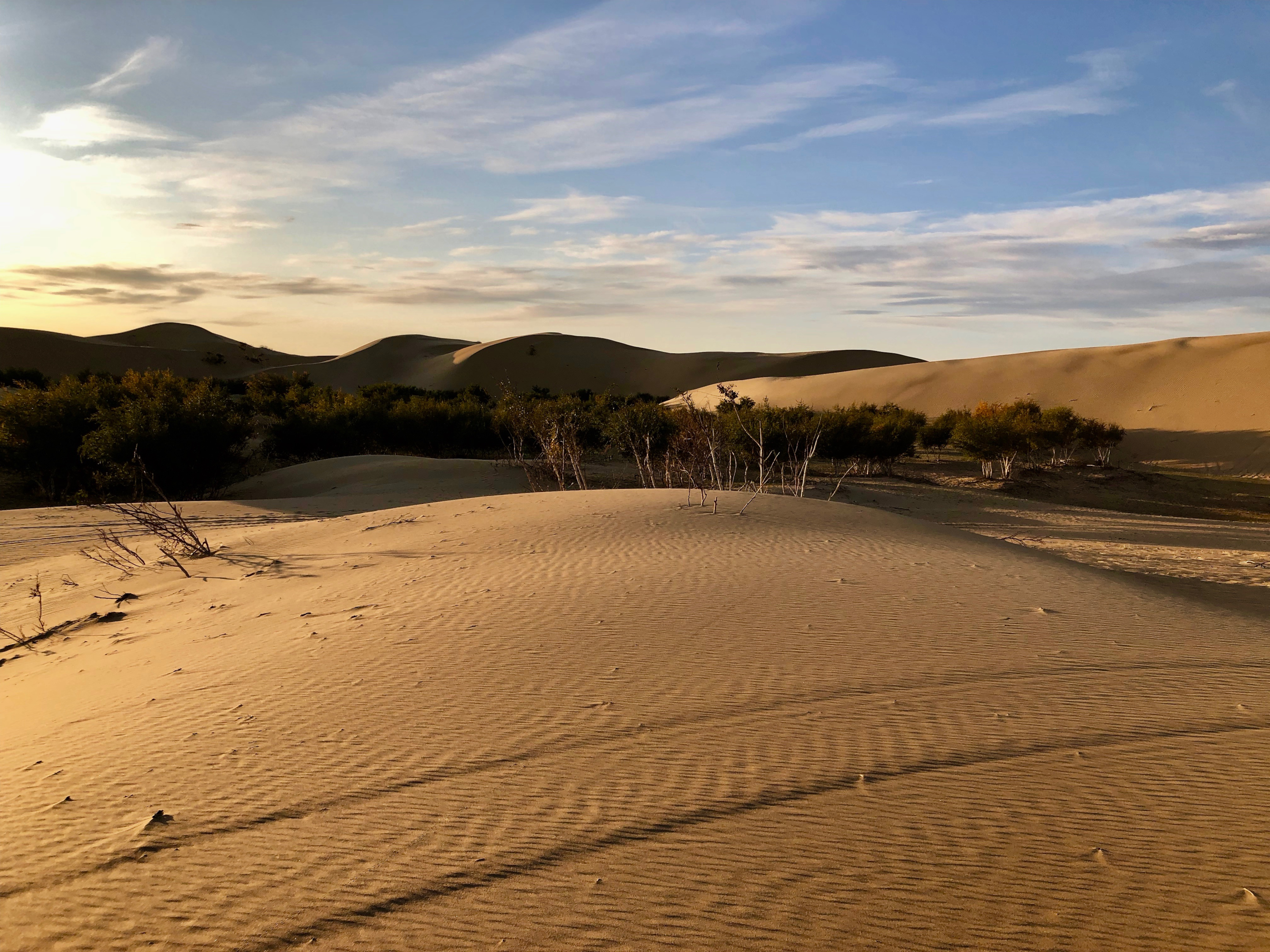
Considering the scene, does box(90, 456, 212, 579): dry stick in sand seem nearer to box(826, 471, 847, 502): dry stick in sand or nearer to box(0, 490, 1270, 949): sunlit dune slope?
box(0, 490, 1270, 949): sunlit dune slope

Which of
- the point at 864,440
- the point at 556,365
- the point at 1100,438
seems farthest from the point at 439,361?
the point at 1100,438

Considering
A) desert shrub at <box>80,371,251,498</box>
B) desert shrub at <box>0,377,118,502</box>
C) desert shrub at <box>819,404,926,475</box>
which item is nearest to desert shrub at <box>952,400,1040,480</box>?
desert shrub at <box>819,404,926,475</box>

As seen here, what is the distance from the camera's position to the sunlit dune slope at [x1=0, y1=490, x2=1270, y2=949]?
102 inches

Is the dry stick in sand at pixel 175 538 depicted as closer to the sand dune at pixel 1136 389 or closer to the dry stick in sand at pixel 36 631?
the dry stick in sand at pixel 36 631

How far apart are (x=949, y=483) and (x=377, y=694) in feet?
94.5

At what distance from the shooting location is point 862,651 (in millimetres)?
5125

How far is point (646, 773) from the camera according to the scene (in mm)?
3467

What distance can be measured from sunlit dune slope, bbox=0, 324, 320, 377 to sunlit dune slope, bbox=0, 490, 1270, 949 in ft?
254

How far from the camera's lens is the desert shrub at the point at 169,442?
1886cm

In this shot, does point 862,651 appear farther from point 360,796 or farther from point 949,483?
point 949,483

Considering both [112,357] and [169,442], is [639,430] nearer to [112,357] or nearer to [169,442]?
[169,442]

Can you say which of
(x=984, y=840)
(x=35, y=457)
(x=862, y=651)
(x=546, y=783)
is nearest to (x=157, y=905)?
(x=546, y=783)

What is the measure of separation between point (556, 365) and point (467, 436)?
72.4 meters

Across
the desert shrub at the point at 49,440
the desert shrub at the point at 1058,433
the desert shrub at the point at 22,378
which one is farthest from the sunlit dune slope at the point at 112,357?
the desert shrub at the point at 1058,433
